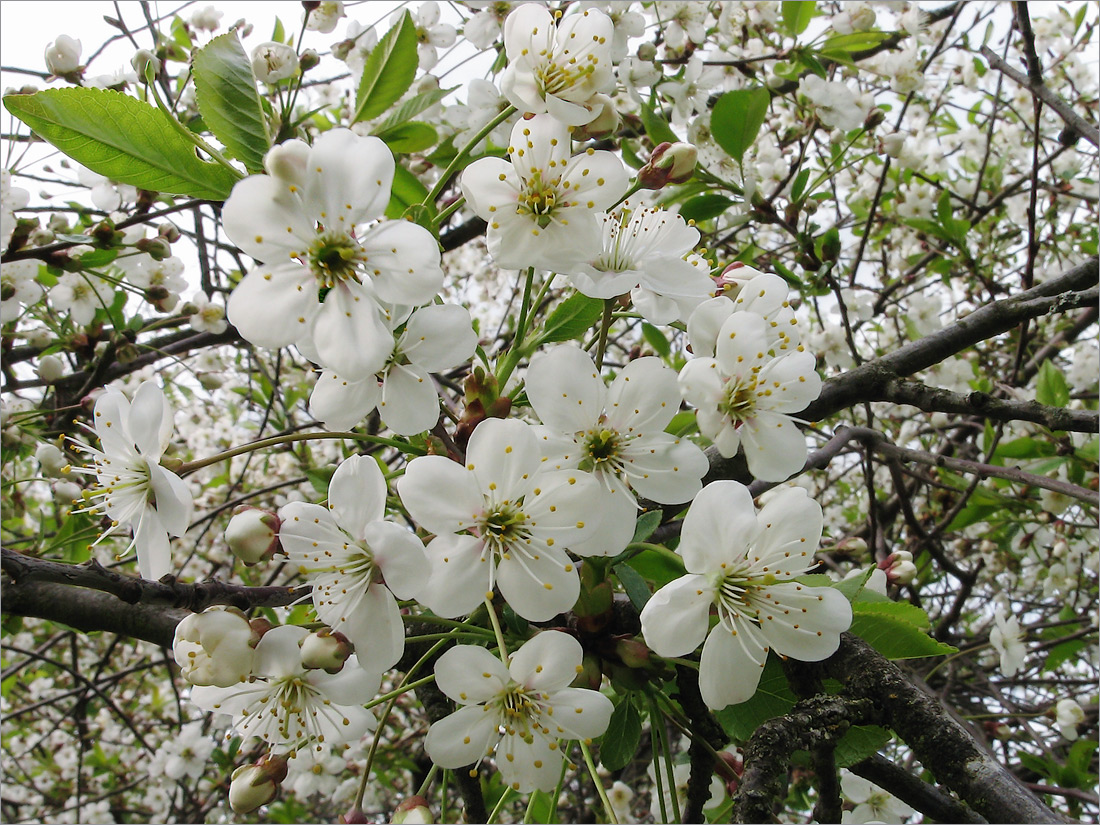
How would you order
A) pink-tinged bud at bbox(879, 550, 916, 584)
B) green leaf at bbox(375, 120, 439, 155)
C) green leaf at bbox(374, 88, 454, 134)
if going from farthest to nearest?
green leaf at bbox(375, 120, 439, 155) → green leaf at bbox(374, 88, 454, 134) → pink-tinged bud at bbox(879, 550, 916, 584)

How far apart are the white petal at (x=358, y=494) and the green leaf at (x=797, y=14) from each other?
2.20 meters

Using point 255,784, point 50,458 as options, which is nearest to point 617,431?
point 255,784

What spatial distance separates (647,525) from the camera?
3.39 feet

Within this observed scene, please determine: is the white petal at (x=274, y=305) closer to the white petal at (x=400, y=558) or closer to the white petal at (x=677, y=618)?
the white petal at (x=400, y=558)

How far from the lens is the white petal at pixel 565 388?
36.4 inches

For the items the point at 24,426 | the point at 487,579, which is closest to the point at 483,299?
the point at 24,426

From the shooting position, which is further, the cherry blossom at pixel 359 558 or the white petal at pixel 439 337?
the white petal at pixel 439 337

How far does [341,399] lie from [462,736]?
1.46 feet

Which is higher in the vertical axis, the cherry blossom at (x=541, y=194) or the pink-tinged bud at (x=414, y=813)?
the cherry blossom at (x=541, y=194)

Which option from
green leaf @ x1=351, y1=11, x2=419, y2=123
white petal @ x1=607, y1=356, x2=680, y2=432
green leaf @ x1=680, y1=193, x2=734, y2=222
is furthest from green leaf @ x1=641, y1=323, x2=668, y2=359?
white petal @ x1=607, y1=356, x2=680, y2=432

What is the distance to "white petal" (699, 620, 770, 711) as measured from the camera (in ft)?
2.83

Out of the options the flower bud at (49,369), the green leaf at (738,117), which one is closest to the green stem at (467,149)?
the green leaf at (738,117)

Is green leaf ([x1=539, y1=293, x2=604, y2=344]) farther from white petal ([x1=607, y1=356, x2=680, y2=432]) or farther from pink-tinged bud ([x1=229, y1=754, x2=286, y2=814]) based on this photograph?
pink-tinged bud ([x1=229, y1=754, x2=286, y2=814])

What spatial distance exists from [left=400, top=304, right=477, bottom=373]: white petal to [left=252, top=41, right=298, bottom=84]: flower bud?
0.96m
